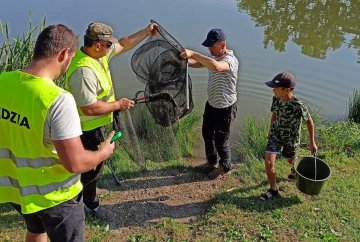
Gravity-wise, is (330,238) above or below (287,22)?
below

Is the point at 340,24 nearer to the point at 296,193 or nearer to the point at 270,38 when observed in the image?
the point at 270,38

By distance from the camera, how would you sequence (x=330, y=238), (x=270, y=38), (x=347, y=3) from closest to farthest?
1. (x=330, y=238)
2. (x=270, y=38)
3. (x=347, y=3)

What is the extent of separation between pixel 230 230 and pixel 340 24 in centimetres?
982

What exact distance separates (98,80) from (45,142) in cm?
125

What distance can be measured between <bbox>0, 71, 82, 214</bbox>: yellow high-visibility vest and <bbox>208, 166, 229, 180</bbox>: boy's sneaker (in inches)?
107

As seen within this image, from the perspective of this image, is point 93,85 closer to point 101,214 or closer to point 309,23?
point 101,214

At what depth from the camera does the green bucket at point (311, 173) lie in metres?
4.52

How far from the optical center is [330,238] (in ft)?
14.0

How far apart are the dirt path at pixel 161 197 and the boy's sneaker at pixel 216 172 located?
0.21 feet

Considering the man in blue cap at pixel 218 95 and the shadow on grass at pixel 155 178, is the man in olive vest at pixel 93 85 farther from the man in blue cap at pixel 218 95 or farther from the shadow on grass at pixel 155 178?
the shadow on grass at pixel 155 178

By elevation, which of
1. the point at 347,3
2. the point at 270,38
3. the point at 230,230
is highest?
the point at 347,3

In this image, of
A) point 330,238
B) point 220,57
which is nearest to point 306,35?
point 220,57

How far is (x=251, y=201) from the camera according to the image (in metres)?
4.88

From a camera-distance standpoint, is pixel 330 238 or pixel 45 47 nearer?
pixel 45 47
